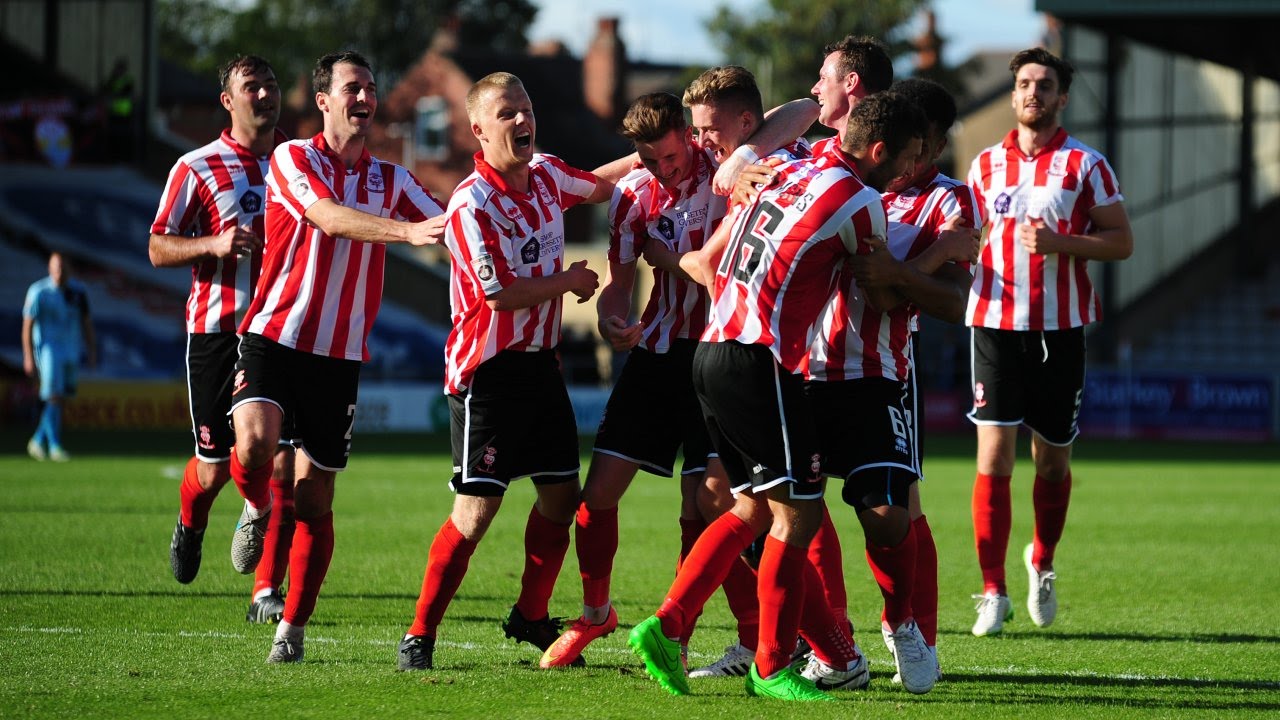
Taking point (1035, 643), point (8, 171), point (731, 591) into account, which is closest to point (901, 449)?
point (731, 591)

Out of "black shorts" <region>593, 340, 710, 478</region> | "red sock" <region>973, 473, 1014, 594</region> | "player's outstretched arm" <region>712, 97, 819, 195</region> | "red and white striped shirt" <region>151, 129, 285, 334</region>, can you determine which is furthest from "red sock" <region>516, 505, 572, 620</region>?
"red sock" <region>973, 473, 1014, 594</region>

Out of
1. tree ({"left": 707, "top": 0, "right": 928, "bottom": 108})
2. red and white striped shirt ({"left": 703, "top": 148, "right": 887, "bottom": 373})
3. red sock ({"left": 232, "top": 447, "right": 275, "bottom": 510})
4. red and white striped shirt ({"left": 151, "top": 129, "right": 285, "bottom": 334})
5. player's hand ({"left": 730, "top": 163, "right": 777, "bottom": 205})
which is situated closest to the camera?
red and white striped shirt ({"left": 703, "top": 148, "right": 887, "bottom": 373})

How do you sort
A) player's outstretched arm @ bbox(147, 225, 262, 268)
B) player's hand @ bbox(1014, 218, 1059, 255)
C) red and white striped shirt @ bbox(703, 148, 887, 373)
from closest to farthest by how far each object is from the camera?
red and white striped shirt @ bbox(703, 148, 887, 373) → player's outstretched arm @ bbox(147, 225, 262, 268) → player's hand @ bbox(1014, 218, 1059, 255)

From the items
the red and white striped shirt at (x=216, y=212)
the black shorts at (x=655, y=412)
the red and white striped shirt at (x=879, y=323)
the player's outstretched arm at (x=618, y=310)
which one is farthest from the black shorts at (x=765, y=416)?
the red and white striped shirt at (x=216, y=212)

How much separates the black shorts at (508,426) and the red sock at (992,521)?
7.98ft

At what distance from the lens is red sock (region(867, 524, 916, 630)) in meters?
5.64

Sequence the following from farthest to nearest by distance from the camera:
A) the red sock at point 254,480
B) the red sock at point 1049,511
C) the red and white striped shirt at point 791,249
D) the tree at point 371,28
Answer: the tree at point 371,28
the red sock at point 1049,511
the red sock at point 254,480
the red and white striped shirt at point 791,249

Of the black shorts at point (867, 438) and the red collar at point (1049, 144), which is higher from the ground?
the red collar at point (1049, 144)

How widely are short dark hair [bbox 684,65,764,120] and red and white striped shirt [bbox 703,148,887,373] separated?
589 millimetres

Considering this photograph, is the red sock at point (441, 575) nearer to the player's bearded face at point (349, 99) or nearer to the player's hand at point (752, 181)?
the player's hand at point (752, 181)

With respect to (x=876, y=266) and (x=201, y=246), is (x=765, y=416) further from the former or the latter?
(x=201, y=246)

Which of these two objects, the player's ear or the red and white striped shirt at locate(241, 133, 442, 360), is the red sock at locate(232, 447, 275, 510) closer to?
the red and white striped shirt at locate(241, 133, 442, 360)

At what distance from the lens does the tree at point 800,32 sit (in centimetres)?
5184

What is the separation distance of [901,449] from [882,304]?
1.72 ft
